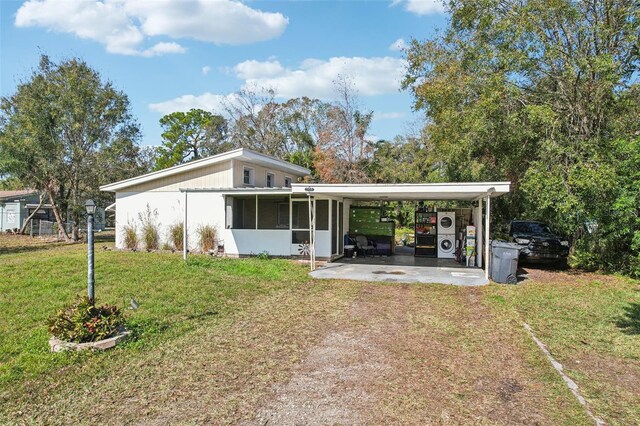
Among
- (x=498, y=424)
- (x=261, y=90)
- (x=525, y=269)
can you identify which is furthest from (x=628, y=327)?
(x=261, y=90)

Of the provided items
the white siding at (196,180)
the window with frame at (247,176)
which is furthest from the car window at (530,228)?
the white siding at (196,180)

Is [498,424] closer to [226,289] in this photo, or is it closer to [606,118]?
[226,289]

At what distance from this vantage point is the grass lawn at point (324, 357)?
12.2 ft

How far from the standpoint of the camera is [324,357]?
5.11 m

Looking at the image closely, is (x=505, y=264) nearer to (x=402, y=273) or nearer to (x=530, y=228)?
(x=402, y=273)

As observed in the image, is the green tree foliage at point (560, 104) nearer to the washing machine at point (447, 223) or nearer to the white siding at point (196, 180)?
the washing machine at point (447, 223)

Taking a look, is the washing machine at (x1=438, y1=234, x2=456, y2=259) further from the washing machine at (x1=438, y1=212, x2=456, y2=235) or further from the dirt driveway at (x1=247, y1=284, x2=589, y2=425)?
the dirt driveway at (x1=247, y1=284, x2=589, y2=425)

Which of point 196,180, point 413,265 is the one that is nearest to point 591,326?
point 413,265

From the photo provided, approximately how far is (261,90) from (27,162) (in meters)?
20.4

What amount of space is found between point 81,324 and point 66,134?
63.7 feet

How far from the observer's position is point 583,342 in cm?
573

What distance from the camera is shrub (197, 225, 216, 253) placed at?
1497 cm

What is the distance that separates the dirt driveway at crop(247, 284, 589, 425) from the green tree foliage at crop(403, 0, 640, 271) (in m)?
5.85

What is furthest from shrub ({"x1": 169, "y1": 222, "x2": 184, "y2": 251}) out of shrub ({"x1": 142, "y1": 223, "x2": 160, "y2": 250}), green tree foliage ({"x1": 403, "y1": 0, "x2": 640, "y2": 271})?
green tree foliage ({"x1": 403, "y1": 0, "x2": 640, "y2": 271})
